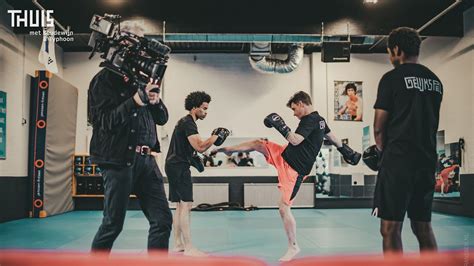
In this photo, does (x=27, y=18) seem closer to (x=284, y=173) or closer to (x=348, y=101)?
(x=284, y=173)

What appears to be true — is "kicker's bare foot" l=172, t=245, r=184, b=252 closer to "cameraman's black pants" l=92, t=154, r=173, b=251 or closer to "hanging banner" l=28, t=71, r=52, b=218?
"cameraman's black pants" l=92, t=154, r=173, b=251

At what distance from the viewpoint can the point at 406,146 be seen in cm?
246

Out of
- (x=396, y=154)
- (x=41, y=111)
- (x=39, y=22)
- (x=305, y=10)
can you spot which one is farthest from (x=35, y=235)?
(x=305, y=10)

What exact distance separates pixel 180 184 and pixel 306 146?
132cm

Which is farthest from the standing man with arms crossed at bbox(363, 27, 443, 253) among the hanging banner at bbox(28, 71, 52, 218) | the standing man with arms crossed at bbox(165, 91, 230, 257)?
the hanging banner at bbox(28, 71, 52, 218)

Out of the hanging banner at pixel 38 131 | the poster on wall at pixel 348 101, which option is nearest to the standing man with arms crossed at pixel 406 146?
the hanging banner at pixel 38 131

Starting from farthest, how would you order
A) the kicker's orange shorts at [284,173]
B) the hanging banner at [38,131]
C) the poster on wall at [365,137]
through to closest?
the poster on wall at [365,137]
the hanging banner at [38,131]
the kicker's orange shorts at [284,173]

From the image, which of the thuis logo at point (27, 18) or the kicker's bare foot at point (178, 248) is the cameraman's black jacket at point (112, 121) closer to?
the kicker's bare foot at point (178, 248)

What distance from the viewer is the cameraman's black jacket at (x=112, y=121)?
7.58 feet

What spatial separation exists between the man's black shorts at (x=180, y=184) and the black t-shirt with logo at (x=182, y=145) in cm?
7

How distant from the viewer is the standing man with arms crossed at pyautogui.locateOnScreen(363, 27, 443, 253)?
2.42m

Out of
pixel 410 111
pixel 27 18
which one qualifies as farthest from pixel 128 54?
pixel 27 18

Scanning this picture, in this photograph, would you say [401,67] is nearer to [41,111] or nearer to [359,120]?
[41,111]

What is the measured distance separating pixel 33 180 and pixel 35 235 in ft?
8.44
